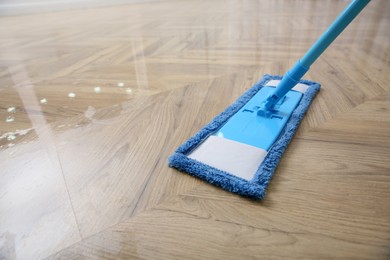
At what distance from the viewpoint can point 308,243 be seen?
29 cm

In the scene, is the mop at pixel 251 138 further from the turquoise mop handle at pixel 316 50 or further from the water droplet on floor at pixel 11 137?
the water droplet on floor at pixel 11 137

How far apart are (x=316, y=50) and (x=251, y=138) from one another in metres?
0.21

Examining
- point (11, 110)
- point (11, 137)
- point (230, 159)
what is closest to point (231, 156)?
point (230, 159)

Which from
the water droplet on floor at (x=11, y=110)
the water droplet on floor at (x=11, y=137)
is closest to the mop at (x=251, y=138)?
the water droplet on floor at (x=11, y=137)

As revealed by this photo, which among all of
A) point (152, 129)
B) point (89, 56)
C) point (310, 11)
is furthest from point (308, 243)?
point (310, 11)

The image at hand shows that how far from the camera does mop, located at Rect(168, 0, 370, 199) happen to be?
1.22 feet

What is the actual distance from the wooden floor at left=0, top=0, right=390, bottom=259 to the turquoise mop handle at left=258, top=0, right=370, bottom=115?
8 cm

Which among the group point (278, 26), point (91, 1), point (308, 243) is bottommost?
point (308, 243)

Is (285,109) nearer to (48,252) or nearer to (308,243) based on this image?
(308,243)

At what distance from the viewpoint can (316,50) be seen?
0.48 m

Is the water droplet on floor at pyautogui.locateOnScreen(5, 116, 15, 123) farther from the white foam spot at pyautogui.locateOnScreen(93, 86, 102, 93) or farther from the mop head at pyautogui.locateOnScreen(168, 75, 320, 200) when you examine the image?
the mop head at pyautogui.locateOnScreen(168, 75, 320, 200)

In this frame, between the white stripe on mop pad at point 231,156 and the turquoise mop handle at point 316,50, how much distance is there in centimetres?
12

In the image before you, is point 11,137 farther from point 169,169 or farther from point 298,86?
point 298,86

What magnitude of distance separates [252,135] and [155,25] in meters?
1.34
